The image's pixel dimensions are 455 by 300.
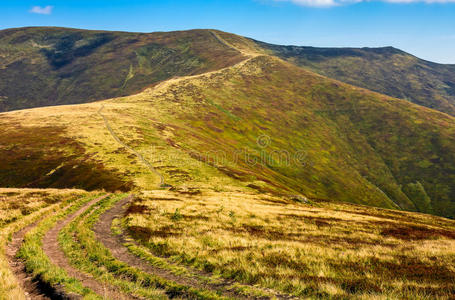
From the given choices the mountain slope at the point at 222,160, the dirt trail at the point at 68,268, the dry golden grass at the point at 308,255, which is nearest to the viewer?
the dirt trail at the point at 68,268

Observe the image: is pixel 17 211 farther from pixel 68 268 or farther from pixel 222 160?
pixel 222 160

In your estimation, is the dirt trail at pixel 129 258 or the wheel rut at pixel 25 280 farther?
the dirt trail at pixel 129 258

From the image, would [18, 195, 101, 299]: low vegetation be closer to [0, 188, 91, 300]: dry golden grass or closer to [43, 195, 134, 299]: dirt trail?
[43, 195, 134, 299]: dirt trail

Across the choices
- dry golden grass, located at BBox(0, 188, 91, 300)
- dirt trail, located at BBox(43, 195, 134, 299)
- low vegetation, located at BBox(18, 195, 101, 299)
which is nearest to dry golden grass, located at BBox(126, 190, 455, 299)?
dirt trail, located at BBox(43, 195, 134, 299)

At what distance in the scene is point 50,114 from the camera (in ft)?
486

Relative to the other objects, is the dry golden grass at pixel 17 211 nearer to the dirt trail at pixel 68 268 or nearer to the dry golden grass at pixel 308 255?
the dirt trail at pixel 68 268

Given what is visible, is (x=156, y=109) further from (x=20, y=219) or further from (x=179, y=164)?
(x=20, y=219)

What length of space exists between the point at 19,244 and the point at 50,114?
511 feet

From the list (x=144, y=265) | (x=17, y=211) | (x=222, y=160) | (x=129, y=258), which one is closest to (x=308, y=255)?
(x=144, y=265)

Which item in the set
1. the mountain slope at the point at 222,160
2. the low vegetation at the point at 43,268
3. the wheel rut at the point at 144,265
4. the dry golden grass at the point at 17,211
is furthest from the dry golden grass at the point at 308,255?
the mountain slope at the point at 222,160

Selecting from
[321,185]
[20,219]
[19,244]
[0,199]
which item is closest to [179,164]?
[0,199]

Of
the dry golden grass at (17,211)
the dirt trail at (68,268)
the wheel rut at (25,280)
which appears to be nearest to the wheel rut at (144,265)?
the dirt trail at (68,268)

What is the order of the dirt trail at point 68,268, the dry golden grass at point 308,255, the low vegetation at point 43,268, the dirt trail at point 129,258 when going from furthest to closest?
1. the dirt trail at point 129,258
2. the dry golden grass at point 308,255
3. the low vegetation at point 43,268
4. the dirt trail at point 68,268

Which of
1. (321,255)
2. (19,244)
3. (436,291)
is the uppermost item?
(436,291)
